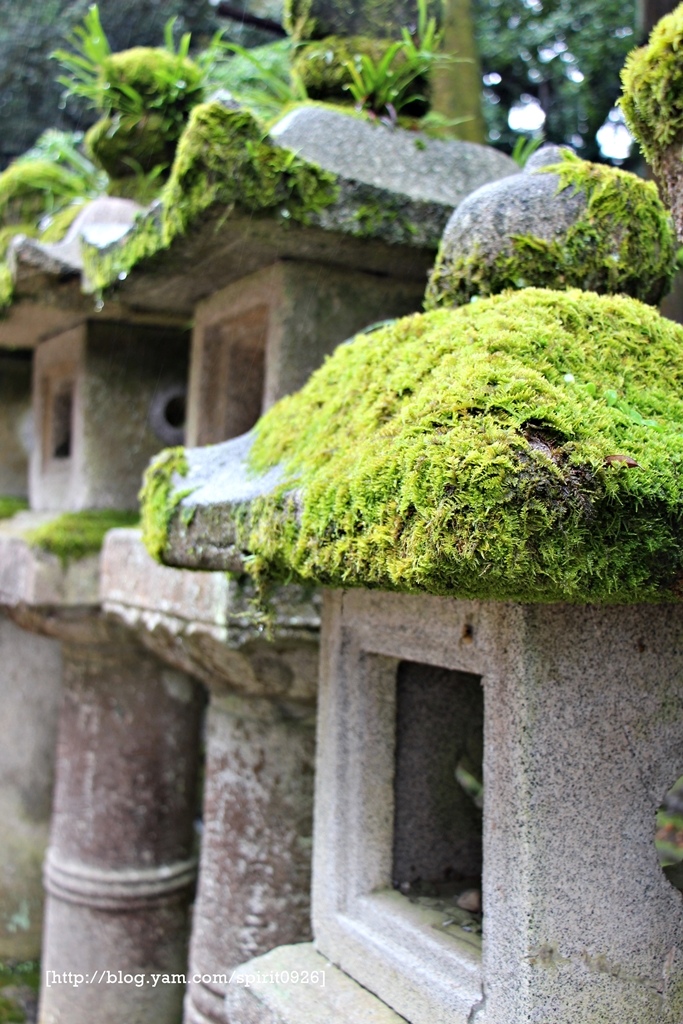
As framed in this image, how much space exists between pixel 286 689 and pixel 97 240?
7.05 feet

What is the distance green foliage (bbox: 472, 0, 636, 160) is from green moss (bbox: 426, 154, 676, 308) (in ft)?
25.5

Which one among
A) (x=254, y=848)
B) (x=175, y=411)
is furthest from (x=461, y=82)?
(x=254, y=848)

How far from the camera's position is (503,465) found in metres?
1.54

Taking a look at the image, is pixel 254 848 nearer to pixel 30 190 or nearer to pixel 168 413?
pixel 168 413

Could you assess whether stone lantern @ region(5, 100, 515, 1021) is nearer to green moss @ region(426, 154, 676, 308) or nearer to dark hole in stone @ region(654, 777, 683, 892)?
green moss @ region(426, 154, 676, 308)

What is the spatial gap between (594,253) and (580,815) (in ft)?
4.70

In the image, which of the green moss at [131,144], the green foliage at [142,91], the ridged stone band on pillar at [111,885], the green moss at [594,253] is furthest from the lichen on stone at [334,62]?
the ridged stone band on pillar at [111,885]

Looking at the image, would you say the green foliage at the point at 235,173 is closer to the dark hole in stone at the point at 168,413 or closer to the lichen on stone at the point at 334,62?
the lichen on stone at the point at 334,62

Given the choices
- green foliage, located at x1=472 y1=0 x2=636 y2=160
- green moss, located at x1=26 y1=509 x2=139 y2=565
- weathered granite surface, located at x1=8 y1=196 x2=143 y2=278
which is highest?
green foliage, located at x1=472 y1=0 x2=636 y2=160

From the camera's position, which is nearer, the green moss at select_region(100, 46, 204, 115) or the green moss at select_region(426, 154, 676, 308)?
the green moss at select_region(426, 154, 676, 308)

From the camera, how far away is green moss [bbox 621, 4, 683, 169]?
6.35 ft

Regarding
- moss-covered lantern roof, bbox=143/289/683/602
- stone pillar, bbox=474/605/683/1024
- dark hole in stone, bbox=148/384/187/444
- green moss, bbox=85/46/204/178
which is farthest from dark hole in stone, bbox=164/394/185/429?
stone pillar, bbox=474/605/683/1024

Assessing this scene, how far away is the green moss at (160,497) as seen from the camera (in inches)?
113

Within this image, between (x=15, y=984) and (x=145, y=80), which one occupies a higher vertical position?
Answer: (x=145, y=80)
